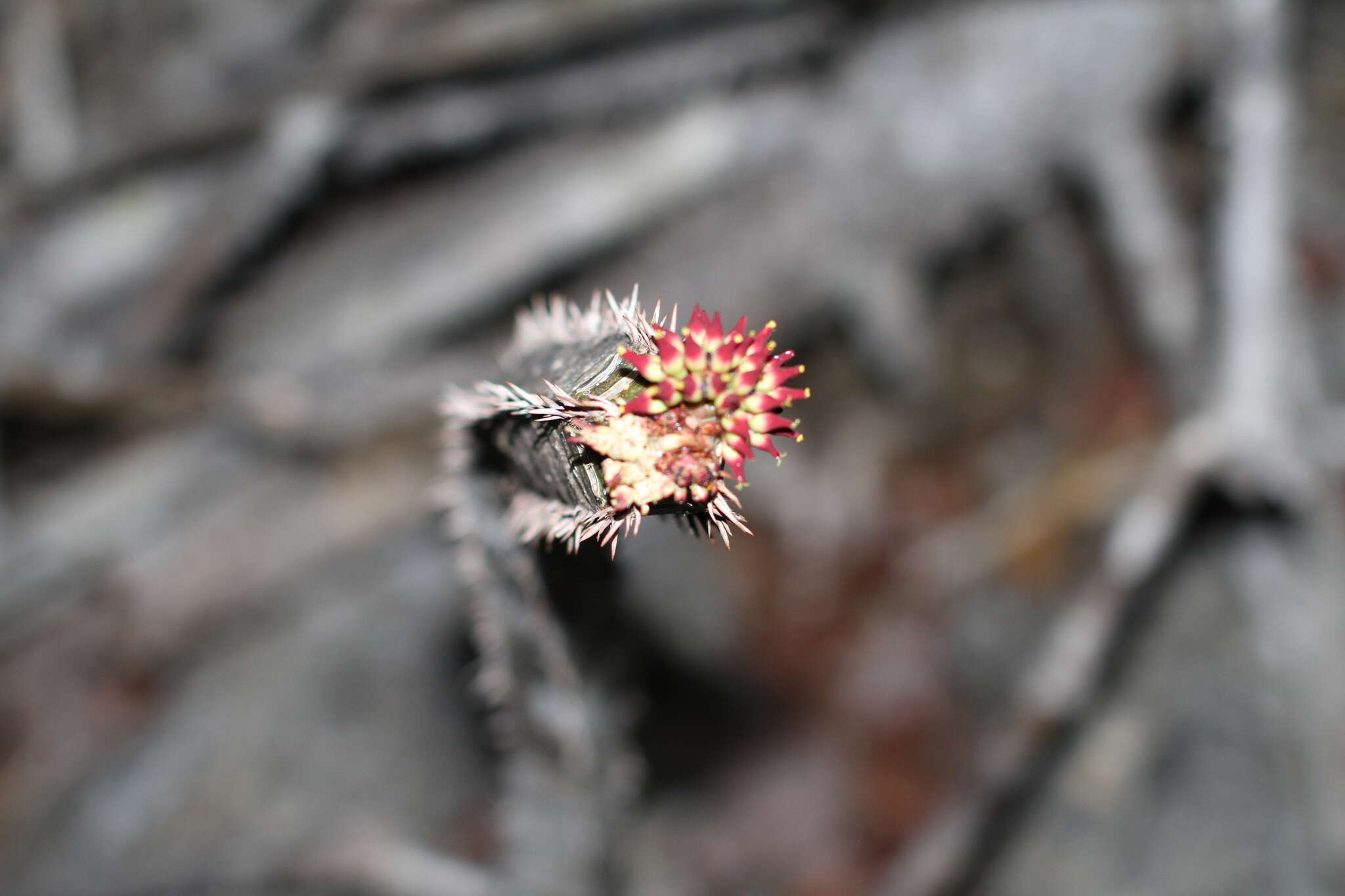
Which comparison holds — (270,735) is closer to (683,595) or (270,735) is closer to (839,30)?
(683,595)

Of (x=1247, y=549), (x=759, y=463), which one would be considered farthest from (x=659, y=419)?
(x=759, y=463)

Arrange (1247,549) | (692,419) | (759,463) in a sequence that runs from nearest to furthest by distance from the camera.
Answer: (692,419), (1247,549), (759,463)

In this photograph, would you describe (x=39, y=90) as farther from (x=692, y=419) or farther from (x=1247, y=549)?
(x=1247, y=549)

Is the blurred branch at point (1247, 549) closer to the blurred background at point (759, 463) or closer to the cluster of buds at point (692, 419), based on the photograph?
the blurred background at point (759, 463)

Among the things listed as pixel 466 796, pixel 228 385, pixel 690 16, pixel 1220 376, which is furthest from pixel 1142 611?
pixel 228 385

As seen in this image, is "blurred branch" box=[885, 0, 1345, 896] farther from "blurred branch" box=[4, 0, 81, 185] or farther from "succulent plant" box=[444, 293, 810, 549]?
"blurred branch" box=[4, 0, 81, 185]

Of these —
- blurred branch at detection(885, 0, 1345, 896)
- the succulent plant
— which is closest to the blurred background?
blurred branch at detection(885, 0, 1345, 896)
